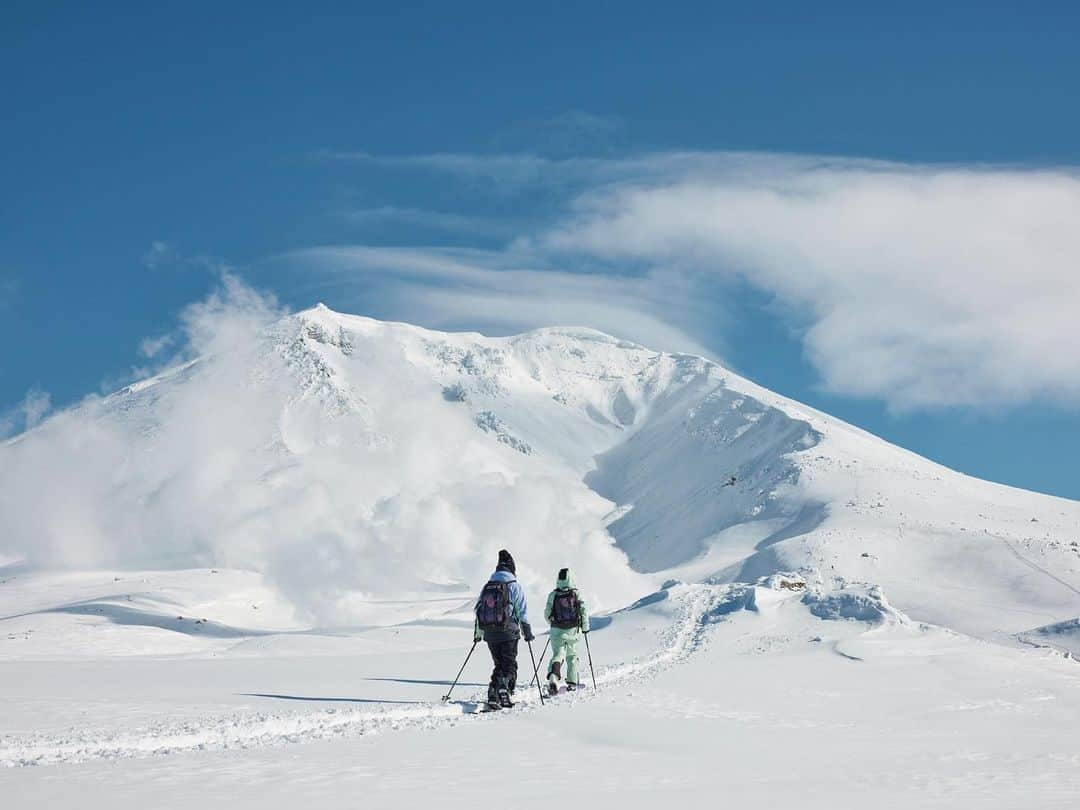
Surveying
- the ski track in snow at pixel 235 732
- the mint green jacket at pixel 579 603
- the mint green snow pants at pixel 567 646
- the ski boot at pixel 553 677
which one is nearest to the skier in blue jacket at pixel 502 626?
the ski track in snow at pixel 235 732

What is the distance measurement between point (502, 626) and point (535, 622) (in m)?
39.5

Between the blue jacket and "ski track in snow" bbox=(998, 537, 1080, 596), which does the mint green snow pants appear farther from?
"ski track in snow" bbox=(998, 537, 1080, 596)

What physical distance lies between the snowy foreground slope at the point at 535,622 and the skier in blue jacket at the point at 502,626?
78 cm

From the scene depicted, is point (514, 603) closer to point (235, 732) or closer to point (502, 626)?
point (502, 626)

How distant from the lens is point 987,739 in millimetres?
11539

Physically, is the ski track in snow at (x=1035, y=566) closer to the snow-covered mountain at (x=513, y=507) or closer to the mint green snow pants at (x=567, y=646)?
the snow-covered mountain at (x=513, y=507)

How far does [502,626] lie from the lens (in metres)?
15.0

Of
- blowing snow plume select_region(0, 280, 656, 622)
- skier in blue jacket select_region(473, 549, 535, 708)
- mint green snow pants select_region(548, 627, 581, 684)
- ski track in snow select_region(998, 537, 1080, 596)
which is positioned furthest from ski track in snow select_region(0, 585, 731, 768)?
blowing snow plume select_region(0, 280, 656, 622)

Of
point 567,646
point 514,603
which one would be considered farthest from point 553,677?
point 514,603

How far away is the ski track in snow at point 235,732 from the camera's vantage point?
407 inches

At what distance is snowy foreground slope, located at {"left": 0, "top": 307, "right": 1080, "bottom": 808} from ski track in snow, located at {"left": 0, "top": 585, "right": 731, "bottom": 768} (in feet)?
0.21

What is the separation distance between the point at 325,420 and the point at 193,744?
18530 cm

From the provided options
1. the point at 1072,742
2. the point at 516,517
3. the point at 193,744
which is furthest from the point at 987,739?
the point at 516,517

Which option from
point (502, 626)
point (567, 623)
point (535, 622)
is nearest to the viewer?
point (502, 626)
